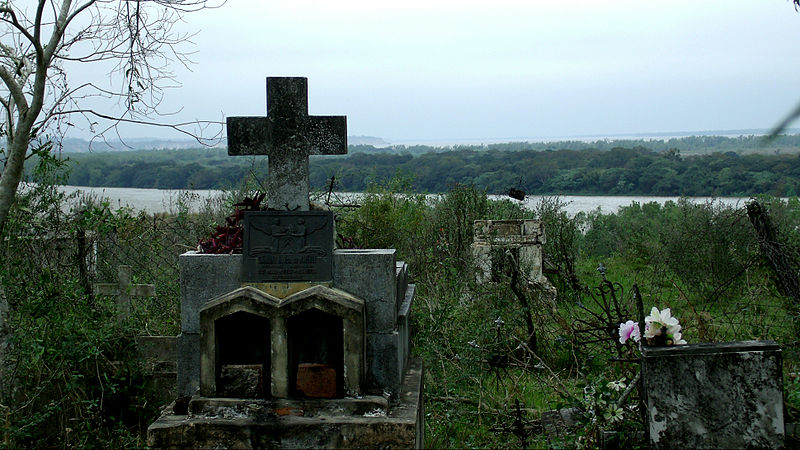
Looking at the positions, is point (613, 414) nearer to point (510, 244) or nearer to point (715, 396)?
point (715, 396)

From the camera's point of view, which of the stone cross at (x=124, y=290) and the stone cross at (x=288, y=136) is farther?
the stone cross at (x=124, y=290)

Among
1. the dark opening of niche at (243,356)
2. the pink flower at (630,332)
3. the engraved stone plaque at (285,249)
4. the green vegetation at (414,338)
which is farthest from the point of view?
the green vegetation at (414,338)

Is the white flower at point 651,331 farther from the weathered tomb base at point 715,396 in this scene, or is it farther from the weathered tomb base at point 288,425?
the weathered tomb base at point 288,425

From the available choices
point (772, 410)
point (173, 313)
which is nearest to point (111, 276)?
point (173, 313)

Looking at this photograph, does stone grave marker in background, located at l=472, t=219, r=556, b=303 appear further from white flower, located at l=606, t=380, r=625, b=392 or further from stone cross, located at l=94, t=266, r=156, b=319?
white flower, located at l=606, t=380, r=625, b=392

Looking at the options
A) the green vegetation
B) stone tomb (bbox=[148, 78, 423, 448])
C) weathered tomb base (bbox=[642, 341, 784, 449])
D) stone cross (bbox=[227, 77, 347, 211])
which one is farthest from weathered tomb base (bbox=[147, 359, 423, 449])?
weathered tomb base (bbox=[642, 341, 784, 449])

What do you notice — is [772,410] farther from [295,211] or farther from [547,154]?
[547,154]

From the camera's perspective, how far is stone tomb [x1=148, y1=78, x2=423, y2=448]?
4.35m

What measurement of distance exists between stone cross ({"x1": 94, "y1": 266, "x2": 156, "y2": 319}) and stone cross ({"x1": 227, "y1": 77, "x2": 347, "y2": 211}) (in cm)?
261

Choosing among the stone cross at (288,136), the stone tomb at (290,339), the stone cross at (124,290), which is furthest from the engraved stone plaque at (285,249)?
the stone cross at (124,290)

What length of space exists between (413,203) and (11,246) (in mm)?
5973

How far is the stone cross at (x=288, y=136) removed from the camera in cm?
487

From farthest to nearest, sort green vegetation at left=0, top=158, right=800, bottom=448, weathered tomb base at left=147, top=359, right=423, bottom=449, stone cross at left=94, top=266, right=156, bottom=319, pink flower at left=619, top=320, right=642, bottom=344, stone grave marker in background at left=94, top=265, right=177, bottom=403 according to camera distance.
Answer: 1. stone cross at left=94, top=266, right=156, bottom=319
2. stone grave marker in background at left=94, top=265, right=177, bottom=403
3. green vegetation at left=0, top=158, right=800, bottom=448
4. pink flower at left=619, top=320, right=642, bottom=344
5. weathered tomb base at left=147, top=359, right=423, bottom=449

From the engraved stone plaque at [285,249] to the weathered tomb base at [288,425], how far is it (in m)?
0.82
